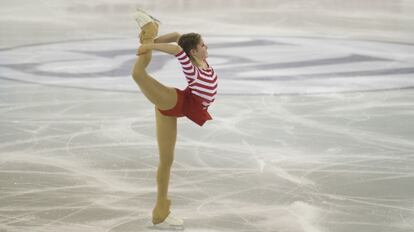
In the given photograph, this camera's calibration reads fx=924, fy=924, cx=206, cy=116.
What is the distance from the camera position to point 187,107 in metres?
5.23

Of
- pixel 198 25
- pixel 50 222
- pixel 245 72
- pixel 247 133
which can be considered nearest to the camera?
pixel 50 222

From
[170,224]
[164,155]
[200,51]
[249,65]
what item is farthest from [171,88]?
[249,65]

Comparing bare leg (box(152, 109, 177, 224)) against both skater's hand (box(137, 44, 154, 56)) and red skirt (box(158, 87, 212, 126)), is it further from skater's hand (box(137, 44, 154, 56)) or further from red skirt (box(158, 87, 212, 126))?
skater's hand (box(137, 44, 154, 56))

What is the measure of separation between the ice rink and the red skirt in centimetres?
75

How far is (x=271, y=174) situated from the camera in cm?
679

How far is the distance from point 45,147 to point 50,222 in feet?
6.33

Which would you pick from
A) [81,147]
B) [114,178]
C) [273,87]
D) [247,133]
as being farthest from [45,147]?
[273,87]

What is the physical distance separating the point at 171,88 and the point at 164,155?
415mm

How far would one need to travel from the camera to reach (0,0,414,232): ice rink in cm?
591

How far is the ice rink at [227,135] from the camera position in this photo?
5906 mm

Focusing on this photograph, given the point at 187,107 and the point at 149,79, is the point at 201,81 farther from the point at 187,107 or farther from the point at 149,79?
the point at 149,79

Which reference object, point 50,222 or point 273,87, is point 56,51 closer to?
point 273,87

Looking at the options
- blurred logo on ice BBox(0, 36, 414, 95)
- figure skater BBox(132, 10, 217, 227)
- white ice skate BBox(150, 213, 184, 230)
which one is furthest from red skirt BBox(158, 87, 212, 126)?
Answer: blurred logo on ice BBox(0, 36, 414, 95)

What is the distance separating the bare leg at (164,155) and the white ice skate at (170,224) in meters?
0.04
